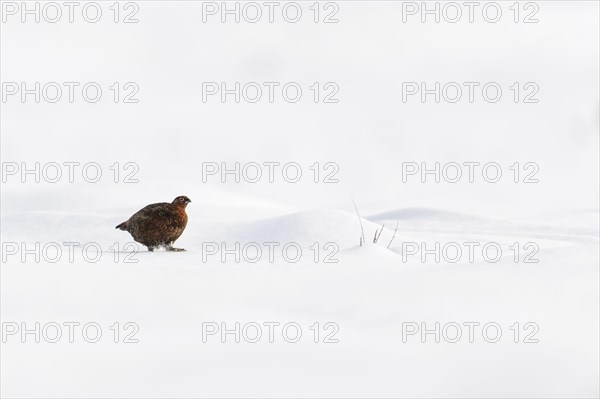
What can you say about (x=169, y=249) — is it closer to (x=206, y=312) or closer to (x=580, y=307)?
(x=206, y=312)

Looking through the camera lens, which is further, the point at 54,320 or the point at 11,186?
the point at 11,186

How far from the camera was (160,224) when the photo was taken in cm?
639

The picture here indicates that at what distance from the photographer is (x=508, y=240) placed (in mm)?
10430

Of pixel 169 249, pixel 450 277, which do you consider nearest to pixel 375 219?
pixel 169 249

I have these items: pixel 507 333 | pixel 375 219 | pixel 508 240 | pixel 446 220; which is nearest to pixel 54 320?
pixel 507 333

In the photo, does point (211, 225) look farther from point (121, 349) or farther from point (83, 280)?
point (121, 349)

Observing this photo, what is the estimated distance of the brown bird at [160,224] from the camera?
→ 6.39 metres

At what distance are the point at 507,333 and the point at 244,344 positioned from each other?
1108mm

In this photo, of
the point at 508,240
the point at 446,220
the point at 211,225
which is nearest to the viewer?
the point at 211,225

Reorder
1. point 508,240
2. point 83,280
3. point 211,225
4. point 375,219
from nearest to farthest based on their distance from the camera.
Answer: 1. point 83,280
2. point 211,225
3. point 508,240
4. point 375,219

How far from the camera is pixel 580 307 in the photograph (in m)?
3.96

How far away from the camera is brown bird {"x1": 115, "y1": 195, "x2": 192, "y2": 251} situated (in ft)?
21.0

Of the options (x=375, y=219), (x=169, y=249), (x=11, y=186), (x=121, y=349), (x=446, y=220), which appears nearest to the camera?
(x=121, y=349)

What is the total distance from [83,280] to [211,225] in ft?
15.9
